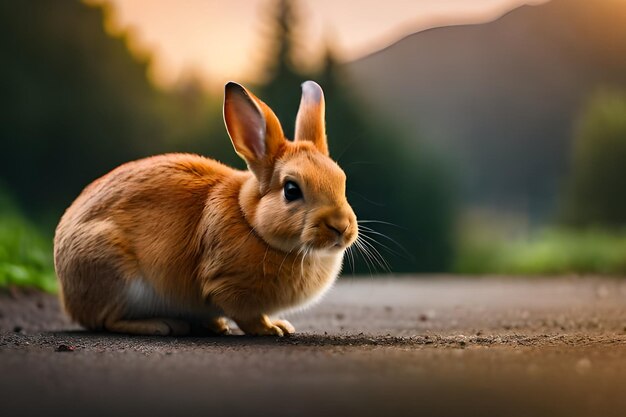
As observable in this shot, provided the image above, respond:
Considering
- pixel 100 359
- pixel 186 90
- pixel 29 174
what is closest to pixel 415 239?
pixel 186 90

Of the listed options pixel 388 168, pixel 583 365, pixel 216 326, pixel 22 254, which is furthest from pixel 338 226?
pixel 388 168

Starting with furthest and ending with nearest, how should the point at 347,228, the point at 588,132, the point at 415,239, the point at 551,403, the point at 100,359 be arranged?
1. the point at 588,132
2. the point at 415,239
3. the point at 347,228
4. the point at 100,359
5. the point at 551,403

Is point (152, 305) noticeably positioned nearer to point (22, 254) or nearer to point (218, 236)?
point (218, 236)

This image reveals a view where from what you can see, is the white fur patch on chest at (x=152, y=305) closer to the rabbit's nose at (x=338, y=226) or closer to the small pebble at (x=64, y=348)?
the small pebble at (x=64, y=348)

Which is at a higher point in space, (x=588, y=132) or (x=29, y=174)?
(x=588, y=132)

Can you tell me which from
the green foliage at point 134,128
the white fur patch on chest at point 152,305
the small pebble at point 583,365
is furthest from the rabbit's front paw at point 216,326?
the green foliage at point 134,128

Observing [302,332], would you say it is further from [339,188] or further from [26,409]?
[26,409]
